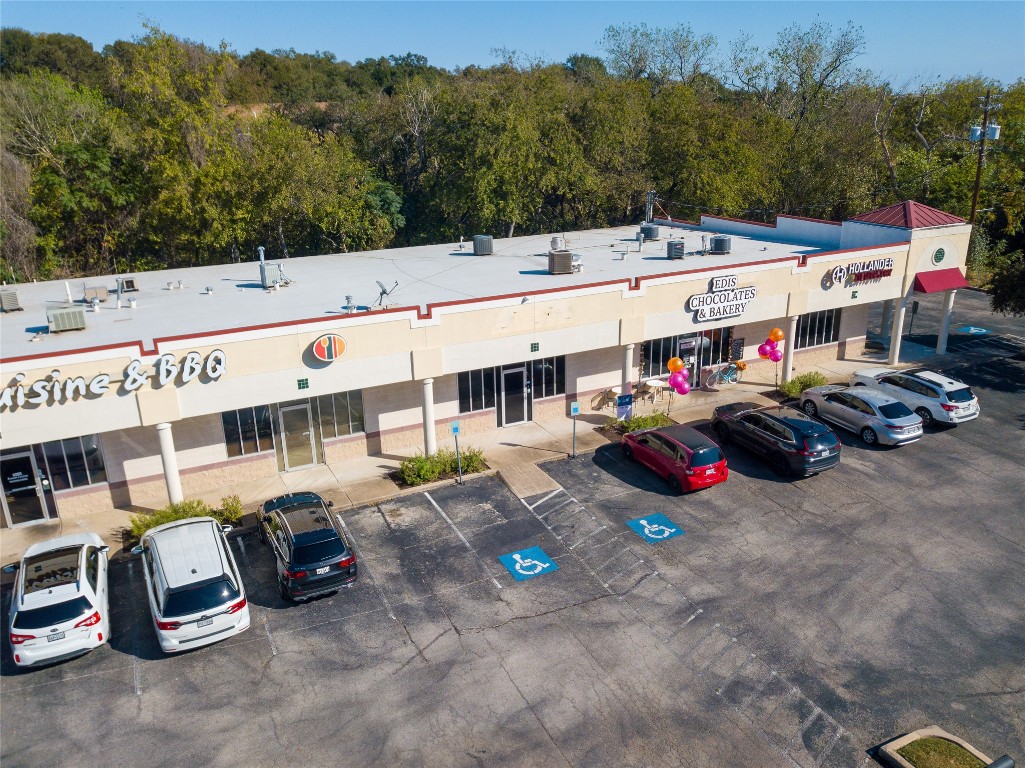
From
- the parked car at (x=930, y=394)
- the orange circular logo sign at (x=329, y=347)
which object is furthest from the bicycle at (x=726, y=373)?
the orange circular logo sign at (x=329, y=347)

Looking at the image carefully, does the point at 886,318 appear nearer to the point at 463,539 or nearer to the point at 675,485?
the point at 675,485

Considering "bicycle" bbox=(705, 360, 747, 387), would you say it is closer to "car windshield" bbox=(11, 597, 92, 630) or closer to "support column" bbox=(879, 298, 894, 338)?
"support column" bbox=(879, 298, 894, 338)

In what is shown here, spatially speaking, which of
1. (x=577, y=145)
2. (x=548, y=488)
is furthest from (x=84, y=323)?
(x=577, y=145)

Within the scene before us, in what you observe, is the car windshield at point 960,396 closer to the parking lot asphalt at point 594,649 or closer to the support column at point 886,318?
the parking lot asphalt at point 594,649

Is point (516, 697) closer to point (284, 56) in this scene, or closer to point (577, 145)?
point (577, 145)

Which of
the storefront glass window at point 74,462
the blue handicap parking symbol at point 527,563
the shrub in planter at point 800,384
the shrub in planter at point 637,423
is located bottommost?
the blue handicap parking symbol at point 527,563

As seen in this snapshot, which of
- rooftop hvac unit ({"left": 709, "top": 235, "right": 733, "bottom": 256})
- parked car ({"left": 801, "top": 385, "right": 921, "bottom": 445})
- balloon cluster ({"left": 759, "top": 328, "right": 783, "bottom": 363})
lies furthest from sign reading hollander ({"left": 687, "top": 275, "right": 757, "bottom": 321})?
parked car ({"left": 801, "top": 385, "right": 921, "bottom": 445})
